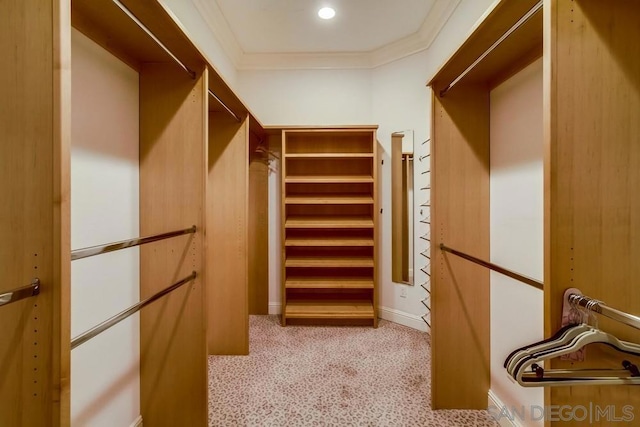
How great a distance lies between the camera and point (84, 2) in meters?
0.94

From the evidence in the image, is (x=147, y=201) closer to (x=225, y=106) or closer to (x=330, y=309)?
(x=225, y=106)

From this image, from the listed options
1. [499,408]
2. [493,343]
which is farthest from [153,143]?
[499,408]

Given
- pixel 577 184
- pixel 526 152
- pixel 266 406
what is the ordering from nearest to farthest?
pixel 577 184 < pixel 526 152 < pixel 266 406

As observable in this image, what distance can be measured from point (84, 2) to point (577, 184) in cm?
170

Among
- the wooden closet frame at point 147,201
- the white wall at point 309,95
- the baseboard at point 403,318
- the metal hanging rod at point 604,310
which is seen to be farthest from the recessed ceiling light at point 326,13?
the baseboard at point 403,318

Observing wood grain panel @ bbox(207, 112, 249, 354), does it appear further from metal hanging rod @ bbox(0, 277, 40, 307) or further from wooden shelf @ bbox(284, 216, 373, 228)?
metal hanging rod @ bbox(0, 277, 40, 307)

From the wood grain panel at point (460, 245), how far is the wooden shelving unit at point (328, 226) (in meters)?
1.17

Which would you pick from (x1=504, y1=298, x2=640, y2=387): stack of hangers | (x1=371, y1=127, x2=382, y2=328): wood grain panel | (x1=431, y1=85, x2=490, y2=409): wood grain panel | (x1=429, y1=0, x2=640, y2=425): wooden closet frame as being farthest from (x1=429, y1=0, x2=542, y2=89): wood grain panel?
(x1=371, y1=127, x2=382, y2=328): wood grain panel

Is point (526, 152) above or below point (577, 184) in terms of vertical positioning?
above

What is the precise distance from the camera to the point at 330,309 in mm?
2900

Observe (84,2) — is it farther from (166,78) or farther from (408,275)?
(408,275)

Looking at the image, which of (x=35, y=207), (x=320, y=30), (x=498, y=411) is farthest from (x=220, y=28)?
(x=498, y=411)

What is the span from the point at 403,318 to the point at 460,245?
1.55m

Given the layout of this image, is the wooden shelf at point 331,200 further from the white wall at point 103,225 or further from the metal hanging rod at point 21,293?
the metal hanging rod at point 21,293
